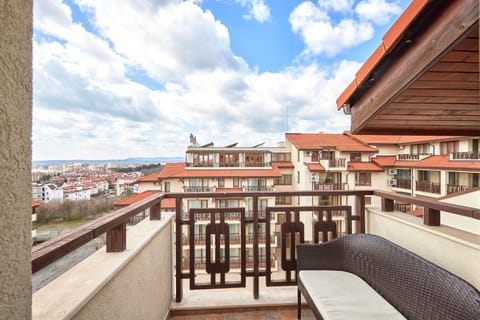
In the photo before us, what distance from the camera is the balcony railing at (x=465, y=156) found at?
883 cm

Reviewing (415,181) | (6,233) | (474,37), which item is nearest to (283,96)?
(415,181)

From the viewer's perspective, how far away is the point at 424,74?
1.22 m

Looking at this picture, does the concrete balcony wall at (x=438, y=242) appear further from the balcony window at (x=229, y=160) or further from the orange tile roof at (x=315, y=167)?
the balcony window at (x=229, y=160)

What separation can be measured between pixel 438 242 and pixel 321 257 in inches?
29.0

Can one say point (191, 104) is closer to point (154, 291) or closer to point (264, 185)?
point (264, 185)

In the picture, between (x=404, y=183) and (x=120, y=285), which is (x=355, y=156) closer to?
(x=404, y=183)

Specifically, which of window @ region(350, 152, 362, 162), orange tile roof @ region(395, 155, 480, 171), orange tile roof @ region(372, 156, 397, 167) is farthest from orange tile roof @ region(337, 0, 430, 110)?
orange tile roof @ region(372, 156, 397, 167)

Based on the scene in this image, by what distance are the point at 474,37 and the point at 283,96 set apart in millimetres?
11627

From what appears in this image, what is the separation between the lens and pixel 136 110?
6070 millimetres

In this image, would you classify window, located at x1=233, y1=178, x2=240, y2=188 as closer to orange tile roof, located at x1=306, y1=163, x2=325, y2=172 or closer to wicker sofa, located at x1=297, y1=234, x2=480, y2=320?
orange tile roof, located at x1=306, y1=163, x2=325, y2=172

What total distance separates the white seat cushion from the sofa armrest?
0.04 m

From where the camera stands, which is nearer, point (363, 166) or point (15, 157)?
point (15, 157)

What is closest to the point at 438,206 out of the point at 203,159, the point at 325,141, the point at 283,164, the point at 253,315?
the point at 253,315

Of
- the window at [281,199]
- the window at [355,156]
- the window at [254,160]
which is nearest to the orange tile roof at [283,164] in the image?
the window at [254,160]
